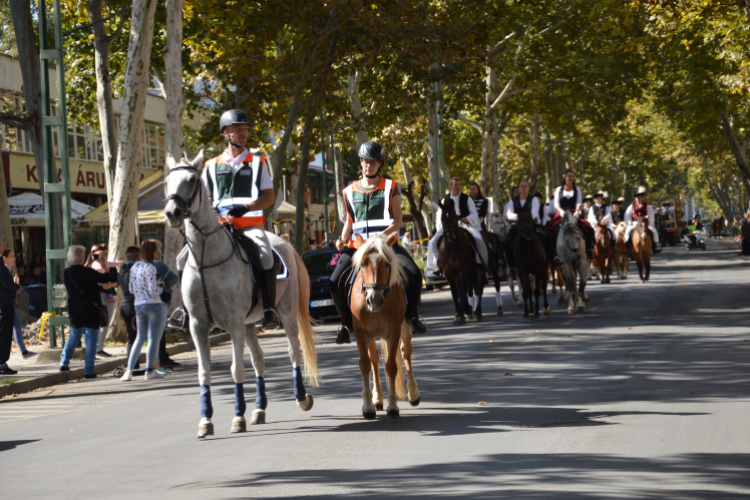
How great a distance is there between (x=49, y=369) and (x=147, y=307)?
283cm

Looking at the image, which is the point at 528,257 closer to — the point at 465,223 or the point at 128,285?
Result: the point at 465,223

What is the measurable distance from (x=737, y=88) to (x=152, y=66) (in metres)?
17.1

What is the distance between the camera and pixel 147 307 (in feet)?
46.3

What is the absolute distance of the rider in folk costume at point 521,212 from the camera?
1794 cm

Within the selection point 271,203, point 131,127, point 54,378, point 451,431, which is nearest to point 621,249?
point 131,127

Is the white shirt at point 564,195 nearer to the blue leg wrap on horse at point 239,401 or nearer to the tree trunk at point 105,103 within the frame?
the tree trunk at point 105,103

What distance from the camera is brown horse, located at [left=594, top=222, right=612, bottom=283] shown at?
2631 centimetres

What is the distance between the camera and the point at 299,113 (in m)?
25.9

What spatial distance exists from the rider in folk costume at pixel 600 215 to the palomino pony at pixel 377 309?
17.9 m

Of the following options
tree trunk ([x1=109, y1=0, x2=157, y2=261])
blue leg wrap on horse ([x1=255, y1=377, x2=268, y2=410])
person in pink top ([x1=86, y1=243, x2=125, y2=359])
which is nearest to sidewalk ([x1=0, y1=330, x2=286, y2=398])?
person in pink top ([x1=86, y1=243, x2=125, y2=359])

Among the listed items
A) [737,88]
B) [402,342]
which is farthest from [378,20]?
[402,342]

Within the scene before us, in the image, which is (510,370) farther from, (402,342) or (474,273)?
(474,273)

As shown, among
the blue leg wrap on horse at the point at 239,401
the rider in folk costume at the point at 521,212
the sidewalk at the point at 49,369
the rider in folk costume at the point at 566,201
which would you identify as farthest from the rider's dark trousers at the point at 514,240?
the blue leg wrap on horse at the point at 239,401

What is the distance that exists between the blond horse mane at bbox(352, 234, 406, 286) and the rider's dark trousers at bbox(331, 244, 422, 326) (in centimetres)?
50
